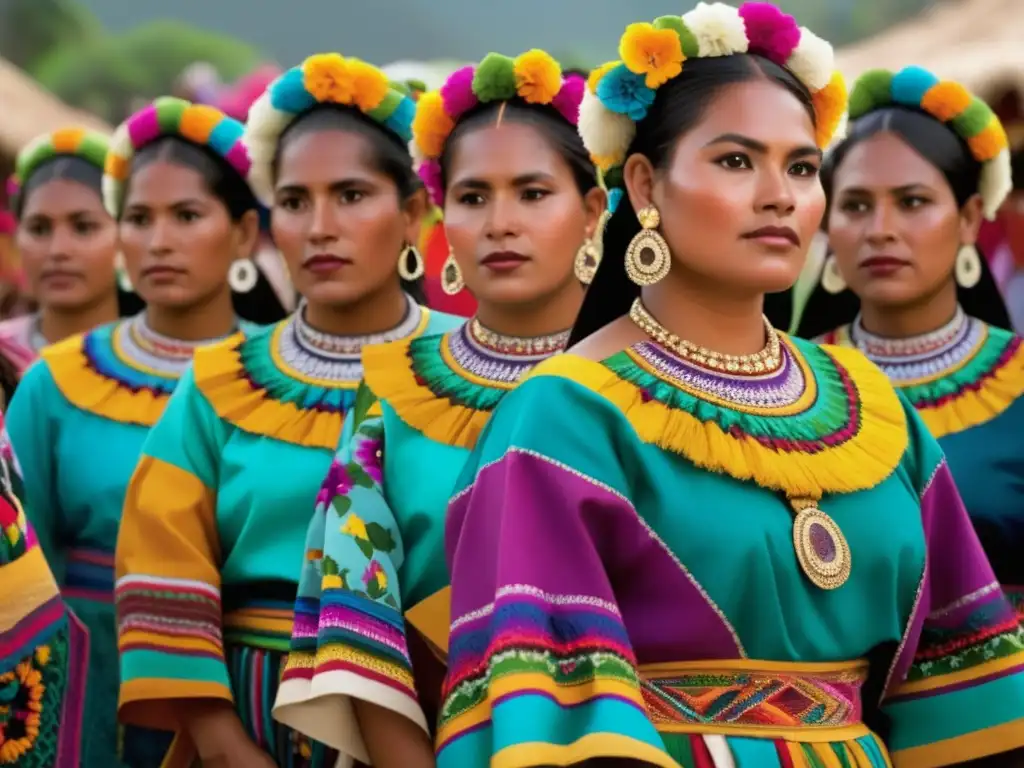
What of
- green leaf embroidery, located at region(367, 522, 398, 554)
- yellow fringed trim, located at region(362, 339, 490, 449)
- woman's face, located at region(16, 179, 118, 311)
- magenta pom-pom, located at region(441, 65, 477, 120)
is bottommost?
green leaf embroidery, located at region(367, 522, 398, 554)

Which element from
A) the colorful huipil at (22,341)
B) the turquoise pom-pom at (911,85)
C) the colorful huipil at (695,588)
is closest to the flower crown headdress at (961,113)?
the turquoise pom-pom at (911,85)

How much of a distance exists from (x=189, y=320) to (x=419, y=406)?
5.51 feet

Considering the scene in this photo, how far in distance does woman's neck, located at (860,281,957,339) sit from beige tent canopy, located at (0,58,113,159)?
6776mm

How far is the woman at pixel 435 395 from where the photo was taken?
324cm

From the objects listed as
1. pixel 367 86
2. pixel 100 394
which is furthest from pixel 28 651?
pixel 100 394

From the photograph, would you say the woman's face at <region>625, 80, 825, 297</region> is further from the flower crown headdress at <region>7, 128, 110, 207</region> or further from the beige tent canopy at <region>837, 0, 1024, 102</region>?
the beige tent canopy at <region>837, 0, 1024, 102</region>

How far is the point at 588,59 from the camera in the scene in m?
21.0

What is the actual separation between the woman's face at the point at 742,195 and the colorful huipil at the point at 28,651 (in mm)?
1129

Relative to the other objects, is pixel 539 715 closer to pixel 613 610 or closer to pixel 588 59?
pixel 613 610

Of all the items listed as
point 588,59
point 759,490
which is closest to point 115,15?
point 588,59

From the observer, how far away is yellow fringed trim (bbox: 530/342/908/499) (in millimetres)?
2746

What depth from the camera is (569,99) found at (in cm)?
375

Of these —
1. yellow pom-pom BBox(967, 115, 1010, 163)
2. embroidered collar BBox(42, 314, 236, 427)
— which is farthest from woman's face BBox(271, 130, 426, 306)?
yellow pom-pom BBox(967, 115, 1010, 163)

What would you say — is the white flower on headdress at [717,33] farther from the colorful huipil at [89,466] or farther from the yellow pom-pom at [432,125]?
the colorful huipil at [89,466]
